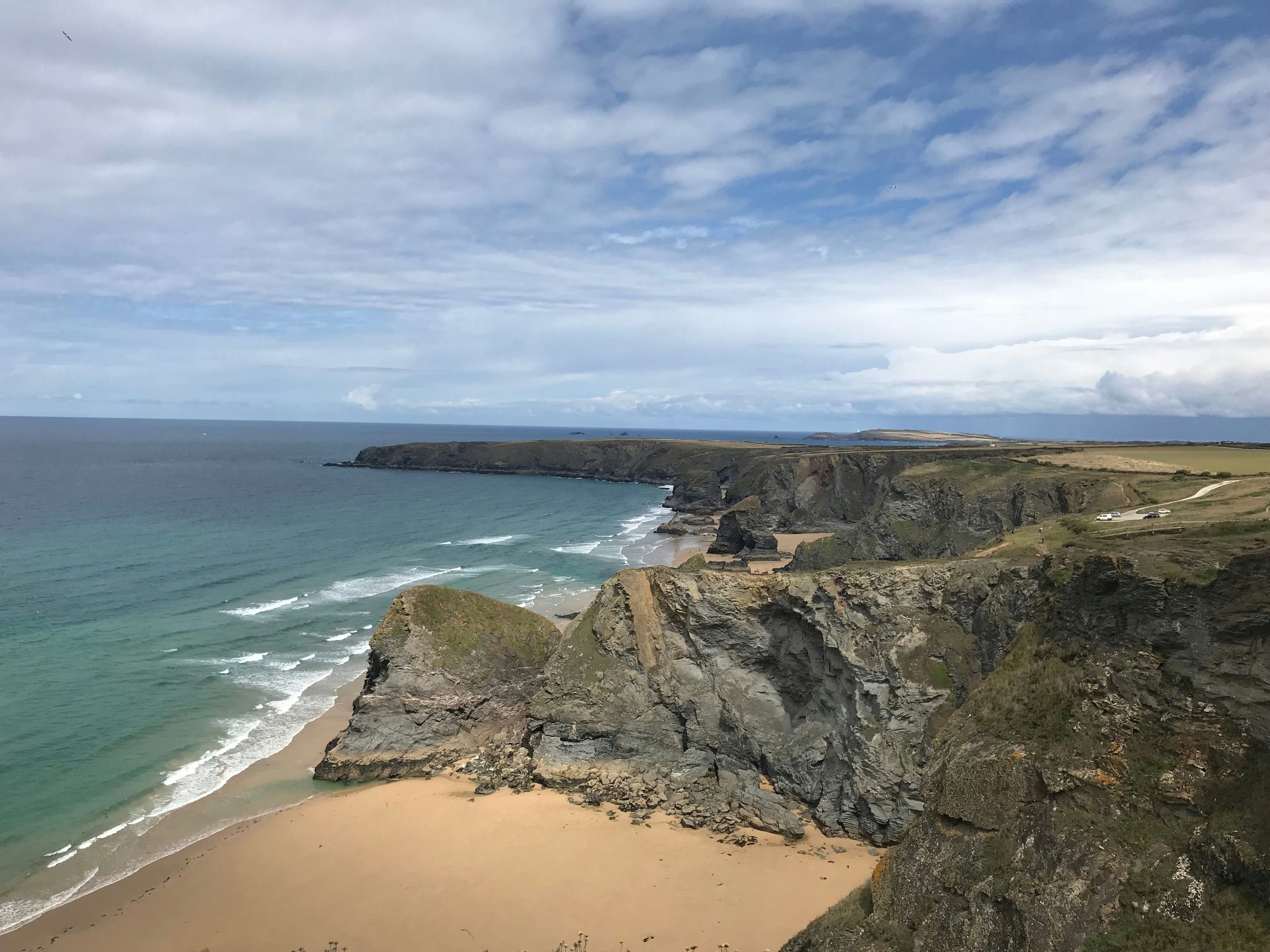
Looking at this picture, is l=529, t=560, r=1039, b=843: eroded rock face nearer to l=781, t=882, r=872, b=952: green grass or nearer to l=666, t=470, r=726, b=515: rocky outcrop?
l=781, t=882, r=872, b=952: green grass

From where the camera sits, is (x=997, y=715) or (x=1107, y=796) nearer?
(x=1107, y=796)

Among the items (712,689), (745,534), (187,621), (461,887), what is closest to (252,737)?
(461,887)

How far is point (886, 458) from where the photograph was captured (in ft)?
322

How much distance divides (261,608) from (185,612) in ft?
16.1

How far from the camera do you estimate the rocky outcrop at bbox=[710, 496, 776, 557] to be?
77.8 metres

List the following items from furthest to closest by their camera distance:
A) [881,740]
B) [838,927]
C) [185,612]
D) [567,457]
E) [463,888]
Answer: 1. [567,457]
2. [185,612]
3. [881,740]
4. [463,888]
5. [838,927]

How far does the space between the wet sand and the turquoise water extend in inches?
127

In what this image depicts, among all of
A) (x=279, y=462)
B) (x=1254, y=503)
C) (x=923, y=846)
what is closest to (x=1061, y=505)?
(x=1254, y=503)

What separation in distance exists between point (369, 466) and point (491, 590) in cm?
13763

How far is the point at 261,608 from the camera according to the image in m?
54.9

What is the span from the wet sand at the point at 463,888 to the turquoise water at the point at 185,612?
10.6ft

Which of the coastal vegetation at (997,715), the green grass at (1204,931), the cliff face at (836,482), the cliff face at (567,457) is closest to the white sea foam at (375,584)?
the cliff face at (836,482)

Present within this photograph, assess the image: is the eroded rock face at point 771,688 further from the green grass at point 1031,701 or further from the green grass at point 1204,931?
the green grass at point 1204,931

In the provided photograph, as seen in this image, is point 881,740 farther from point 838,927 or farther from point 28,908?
point 28,908
